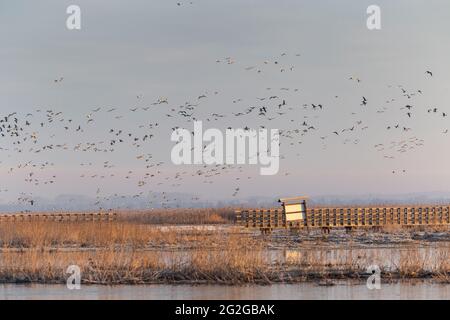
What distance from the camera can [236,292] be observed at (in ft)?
78.0

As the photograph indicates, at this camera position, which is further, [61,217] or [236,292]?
[61,217]

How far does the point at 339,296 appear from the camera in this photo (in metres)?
Answer: 22.9

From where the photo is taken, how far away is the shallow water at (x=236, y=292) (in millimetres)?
22891

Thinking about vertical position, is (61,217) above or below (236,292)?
below

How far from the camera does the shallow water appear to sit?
75.1ft

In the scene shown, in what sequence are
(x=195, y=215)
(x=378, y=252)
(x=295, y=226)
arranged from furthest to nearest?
(x=195, y=215) → (x=295, y=226) → (x=378, y=252)

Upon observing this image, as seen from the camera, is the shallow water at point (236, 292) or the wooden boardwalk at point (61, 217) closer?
the shallow water at point (236, 292)

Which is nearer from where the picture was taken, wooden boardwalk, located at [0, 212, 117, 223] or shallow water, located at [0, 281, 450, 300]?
shallow water, located at [0, 281, 450, 300]

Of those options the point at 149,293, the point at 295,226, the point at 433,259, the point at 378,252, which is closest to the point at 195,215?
the point at 295,226

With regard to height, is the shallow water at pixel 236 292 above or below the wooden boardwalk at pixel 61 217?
above
